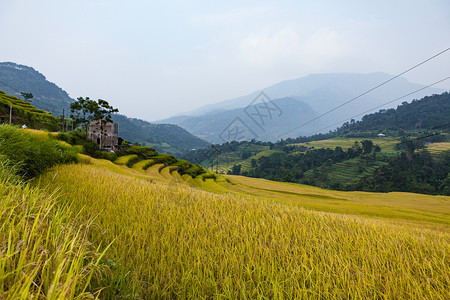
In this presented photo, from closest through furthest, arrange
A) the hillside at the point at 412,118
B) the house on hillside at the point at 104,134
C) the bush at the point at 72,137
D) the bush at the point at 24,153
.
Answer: the bush at the point at 24,153, the bush at the point at 72,137, the house on hillside at the point at 104,134, the hillside at the point at 412,118

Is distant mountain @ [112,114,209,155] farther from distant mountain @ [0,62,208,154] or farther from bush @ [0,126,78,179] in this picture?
bush @ [0,126,78,179]

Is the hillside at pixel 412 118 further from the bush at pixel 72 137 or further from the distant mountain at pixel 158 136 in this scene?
the bush at pixel 72 137

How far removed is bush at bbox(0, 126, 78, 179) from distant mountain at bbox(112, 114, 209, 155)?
127 meters

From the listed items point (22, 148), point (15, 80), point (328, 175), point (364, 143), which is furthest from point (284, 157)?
point (15, 80)

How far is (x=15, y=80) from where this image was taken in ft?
604

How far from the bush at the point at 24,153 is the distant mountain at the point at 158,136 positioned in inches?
4982

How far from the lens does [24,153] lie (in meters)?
4.48

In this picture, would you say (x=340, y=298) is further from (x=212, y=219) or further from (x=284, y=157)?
(x=284, y=157)

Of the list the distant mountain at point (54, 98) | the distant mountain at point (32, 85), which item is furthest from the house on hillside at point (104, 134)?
the distant mountain at point (32, 85)

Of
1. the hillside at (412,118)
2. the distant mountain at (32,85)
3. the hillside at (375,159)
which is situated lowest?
the hillside at (375,159)

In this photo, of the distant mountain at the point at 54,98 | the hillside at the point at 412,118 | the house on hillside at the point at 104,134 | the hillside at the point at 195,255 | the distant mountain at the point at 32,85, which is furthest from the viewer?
the distant mountain at the point at 32,85

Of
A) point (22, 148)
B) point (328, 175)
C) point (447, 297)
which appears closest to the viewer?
point (447, 297)

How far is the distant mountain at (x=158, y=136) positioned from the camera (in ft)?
442

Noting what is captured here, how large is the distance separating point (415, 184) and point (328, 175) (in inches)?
875
